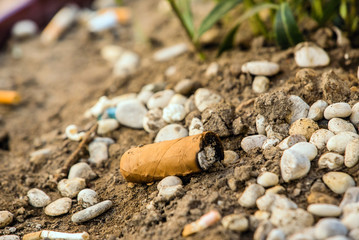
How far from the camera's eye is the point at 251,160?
1389mm

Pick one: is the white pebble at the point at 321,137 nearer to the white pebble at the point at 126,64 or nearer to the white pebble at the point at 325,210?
the white pebble at the point at 325,210

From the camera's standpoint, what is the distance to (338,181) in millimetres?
1192

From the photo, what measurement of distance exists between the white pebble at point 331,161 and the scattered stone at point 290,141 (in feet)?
0.37

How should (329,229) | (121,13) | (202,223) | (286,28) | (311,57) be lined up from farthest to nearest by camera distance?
(121,13) → (286,28) → (311,57) → (202,223) → (329,229)

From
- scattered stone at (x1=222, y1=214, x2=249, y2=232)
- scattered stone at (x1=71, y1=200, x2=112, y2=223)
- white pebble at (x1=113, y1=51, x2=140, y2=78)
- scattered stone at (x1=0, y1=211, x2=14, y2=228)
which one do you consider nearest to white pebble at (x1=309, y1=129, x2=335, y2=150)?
scattered stone at (x1=222, y1=214, x2=249, y2=232)

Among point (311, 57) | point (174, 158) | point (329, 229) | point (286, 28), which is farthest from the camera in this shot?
point (286, 28)

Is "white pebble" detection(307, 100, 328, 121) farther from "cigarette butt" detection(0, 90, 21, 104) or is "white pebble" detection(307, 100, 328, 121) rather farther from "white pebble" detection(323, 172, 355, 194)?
"cigarette butt" detection(0, 90, 21, 104)

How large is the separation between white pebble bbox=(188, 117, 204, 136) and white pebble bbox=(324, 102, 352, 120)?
0.46m

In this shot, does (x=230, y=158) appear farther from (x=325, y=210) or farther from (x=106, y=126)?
(x=106, y=126)

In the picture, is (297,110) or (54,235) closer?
(54,235)

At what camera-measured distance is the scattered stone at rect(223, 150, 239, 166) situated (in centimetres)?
143

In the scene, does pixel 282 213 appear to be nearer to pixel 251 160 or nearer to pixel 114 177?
pixel 251 160

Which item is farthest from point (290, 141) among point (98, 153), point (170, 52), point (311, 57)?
point (170, 52)

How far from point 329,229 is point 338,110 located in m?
0.51
